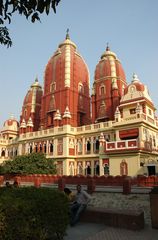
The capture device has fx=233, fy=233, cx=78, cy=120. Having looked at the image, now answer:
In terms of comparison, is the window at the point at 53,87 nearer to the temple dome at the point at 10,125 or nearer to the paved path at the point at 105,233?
the temple dome at the point at 10,125

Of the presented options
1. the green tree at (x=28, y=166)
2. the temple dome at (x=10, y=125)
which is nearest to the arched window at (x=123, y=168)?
the green tree at (x=28, y=166)

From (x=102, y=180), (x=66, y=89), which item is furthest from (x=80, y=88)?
(x=102, y=180)

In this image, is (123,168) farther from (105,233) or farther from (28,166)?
(105,233)

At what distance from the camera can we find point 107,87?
34.5 m

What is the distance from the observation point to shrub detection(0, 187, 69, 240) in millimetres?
4430

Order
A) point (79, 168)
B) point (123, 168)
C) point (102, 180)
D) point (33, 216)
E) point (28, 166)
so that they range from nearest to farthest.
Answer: point (33, 216) → point (102, 180) → point (123, 168) → point (28, 166) → point (79, 168)

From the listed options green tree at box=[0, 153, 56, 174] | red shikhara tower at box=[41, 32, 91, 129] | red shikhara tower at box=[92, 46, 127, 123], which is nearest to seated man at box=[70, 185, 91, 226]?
green tree at box=[0, 153, 56, 174]

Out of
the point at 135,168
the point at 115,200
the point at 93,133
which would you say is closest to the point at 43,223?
the point at 115,200

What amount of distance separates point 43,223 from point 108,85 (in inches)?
1216

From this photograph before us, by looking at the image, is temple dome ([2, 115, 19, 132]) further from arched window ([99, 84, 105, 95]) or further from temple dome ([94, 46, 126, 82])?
arched window ([99, 84, 105, 95])

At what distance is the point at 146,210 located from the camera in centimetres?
1053

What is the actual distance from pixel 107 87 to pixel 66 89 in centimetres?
609

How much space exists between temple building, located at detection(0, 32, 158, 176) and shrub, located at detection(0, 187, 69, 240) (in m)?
19.2

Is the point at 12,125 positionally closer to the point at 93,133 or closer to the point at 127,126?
the point at 93,133
